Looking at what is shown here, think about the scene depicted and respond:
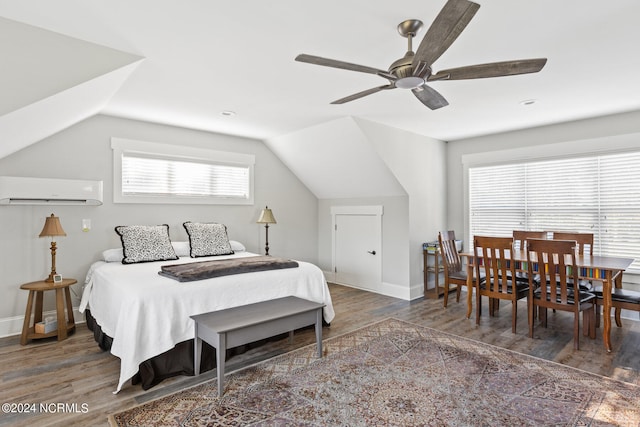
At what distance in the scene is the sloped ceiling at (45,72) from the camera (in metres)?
2.03

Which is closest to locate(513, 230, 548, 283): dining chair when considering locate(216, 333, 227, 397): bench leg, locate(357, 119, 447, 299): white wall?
locate(357, 119, 447, 299): white wall

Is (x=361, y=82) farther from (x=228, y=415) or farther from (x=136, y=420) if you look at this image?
(x=136, y=420)

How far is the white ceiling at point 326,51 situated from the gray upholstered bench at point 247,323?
192cm

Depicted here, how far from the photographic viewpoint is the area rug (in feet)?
6.86

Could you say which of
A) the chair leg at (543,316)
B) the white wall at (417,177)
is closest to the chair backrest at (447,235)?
the white wall at (417,177)

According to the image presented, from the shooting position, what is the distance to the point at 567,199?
4473mm

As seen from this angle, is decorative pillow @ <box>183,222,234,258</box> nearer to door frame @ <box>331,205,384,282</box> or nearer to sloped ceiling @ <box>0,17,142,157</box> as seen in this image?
sloped ceiling @ <box>0,17,142,157</box>

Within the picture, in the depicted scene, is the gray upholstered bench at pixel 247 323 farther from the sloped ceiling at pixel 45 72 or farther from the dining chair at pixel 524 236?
the dining chair at pixel 524 236

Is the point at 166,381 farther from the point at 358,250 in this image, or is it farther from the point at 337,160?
the point at 358,250

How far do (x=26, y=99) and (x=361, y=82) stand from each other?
2.41 metres

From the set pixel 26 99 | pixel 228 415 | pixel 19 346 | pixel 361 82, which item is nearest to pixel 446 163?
pixel 361 82

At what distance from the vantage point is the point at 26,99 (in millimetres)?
2199

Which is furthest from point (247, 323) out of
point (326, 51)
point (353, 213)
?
point (353, 213)

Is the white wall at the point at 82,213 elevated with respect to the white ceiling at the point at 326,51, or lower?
lower
